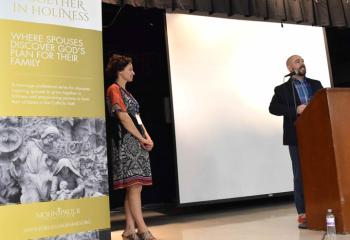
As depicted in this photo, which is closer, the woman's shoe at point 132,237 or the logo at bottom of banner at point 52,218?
the logo at bottom of banner at point 52,218

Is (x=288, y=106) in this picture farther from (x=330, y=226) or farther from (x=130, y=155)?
(x=130, y=155)

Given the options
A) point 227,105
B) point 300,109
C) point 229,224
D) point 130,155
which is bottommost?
point 229,224

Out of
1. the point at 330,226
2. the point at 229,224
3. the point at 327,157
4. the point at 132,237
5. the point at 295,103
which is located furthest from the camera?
the point at 229,224

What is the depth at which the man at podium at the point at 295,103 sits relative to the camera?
10.4 ft

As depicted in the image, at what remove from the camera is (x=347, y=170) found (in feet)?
8.80

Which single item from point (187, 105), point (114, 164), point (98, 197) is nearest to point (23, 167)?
point (98, 197)

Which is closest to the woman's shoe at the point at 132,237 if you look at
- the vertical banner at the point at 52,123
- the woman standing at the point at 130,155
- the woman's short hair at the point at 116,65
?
the woman standing at the point at 130,155

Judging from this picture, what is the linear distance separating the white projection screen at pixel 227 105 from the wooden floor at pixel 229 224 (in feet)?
0.75

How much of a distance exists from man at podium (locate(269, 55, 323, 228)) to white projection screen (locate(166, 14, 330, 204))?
1236 millimetres

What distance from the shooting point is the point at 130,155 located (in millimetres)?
2814

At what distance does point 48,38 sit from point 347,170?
1.98 meters

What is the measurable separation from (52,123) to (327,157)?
70.6 inches

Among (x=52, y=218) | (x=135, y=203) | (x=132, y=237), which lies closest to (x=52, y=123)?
(x=52, y=218)

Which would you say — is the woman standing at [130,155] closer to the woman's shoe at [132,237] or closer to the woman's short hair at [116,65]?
the woman's shoe at [132,237]
